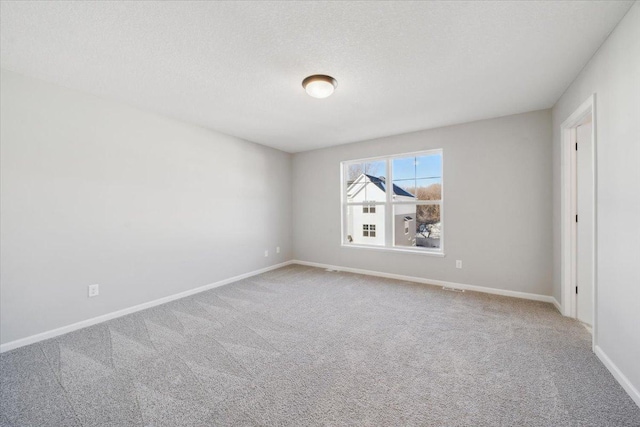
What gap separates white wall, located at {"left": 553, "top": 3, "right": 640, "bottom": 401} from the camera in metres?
1.58

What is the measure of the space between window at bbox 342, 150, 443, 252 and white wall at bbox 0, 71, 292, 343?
2200mm

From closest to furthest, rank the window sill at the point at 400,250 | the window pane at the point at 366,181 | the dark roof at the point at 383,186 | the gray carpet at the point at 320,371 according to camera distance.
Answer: the gray carpet at the point at 320,371 → the window sill at the point at 400,250 → the dark roof at the point at 383,186 → the window pane at the point at 366,181

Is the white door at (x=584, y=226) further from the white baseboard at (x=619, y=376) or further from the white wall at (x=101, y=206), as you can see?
the white wall at (x=101, y=206)

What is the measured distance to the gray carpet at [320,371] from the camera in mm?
1506

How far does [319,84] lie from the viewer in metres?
2.37

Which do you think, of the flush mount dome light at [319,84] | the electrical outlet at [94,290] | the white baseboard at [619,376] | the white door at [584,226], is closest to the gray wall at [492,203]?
the white door at [584,226]

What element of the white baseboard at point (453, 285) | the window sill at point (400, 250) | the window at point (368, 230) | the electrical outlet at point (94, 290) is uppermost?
the window at point (368, 230)

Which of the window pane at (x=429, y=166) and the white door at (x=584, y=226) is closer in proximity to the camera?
the white door at (x=584, y=226)

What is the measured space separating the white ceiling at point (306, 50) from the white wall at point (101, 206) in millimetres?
343

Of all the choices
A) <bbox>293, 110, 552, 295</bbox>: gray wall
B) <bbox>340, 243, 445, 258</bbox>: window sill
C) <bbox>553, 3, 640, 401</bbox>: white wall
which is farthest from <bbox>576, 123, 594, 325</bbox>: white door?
<bbox>340, 243, 445, 258</bbox>: window sill

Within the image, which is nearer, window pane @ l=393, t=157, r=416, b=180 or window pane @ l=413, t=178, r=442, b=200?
window pane @ l=413, t=178, r=442, b=200

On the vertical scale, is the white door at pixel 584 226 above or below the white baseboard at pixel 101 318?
above

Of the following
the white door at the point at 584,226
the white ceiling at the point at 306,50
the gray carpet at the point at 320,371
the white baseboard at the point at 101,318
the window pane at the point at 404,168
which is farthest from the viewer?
the window pane at the point at 404,168

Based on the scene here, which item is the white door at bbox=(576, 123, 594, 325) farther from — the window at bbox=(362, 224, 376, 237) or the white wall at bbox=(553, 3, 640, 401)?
the window at bbox=(362, 224, 376, 237)
